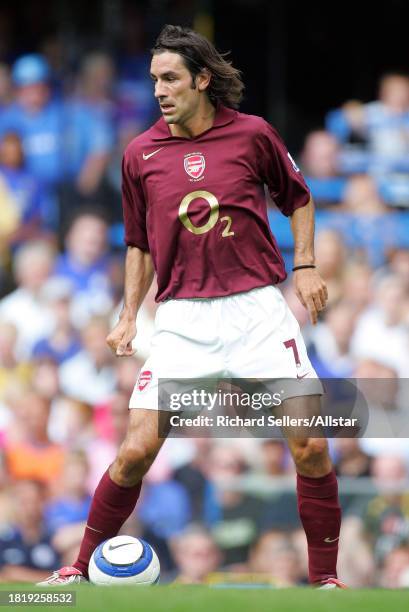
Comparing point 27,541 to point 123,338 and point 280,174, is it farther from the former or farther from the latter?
point 280,174

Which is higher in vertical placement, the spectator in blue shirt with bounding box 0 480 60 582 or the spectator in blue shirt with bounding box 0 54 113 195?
the spectator in blue shirt with bounding box 0 54 113 195

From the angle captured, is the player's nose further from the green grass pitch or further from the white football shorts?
the green grass pitch

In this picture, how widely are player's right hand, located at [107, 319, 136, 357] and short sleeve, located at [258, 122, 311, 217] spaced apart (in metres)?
0.86

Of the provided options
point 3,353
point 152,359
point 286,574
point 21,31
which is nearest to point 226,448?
point 286,574

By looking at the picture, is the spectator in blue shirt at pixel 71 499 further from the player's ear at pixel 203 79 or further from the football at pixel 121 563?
the player's ear at pixel 203 79

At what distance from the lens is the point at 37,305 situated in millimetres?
10555

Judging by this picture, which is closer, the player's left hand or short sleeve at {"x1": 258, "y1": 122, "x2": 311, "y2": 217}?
the player's left hand

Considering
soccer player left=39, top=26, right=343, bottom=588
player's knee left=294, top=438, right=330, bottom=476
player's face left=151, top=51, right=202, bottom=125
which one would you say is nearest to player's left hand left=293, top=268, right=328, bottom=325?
soccer player left=39, top=26, right=343, bottom=588

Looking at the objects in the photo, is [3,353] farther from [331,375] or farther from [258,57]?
[258,57]

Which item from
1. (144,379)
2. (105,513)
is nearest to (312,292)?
(144,379)

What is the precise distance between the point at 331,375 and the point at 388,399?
0.64 meters

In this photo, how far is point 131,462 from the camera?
5.36m

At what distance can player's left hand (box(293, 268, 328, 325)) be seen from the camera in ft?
17.6

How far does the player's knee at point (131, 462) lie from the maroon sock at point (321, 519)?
66 centimetres
